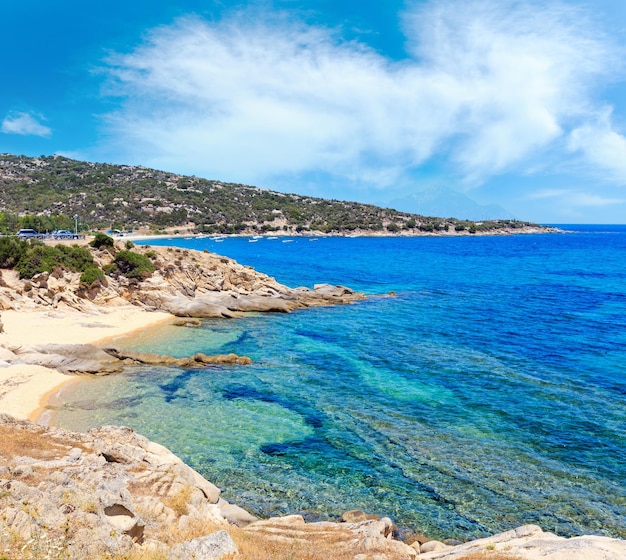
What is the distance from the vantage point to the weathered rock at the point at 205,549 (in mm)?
7719

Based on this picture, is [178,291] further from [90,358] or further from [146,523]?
[146,523]

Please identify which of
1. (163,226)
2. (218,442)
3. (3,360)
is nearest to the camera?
(218,442)

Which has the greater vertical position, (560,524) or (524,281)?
(524,281)

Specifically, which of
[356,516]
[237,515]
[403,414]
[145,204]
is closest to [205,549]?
[237,515]

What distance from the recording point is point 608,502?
14.1 metres

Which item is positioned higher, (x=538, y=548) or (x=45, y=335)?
(x=538, y=548)

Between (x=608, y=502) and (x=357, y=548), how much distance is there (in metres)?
9.40

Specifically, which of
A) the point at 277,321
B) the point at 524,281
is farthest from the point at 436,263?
the point at 277,321

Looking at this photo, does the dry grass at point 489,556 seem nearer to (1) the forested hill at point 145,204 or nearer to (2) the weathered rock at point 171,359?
(2) the weathered rock at point 171,359

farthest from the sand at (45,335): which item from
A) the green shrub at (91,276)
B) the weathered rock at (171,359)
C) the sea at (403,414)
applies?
the green shrub at (91,276)

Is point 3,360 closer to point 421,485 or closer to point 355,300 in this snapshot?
point 421,485

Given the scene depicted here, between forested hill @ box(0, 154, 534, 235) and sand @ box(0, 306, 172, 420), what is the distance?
7239cm

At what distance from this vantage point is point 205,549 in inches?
310

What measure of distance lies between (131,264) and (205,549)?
41510 mm
